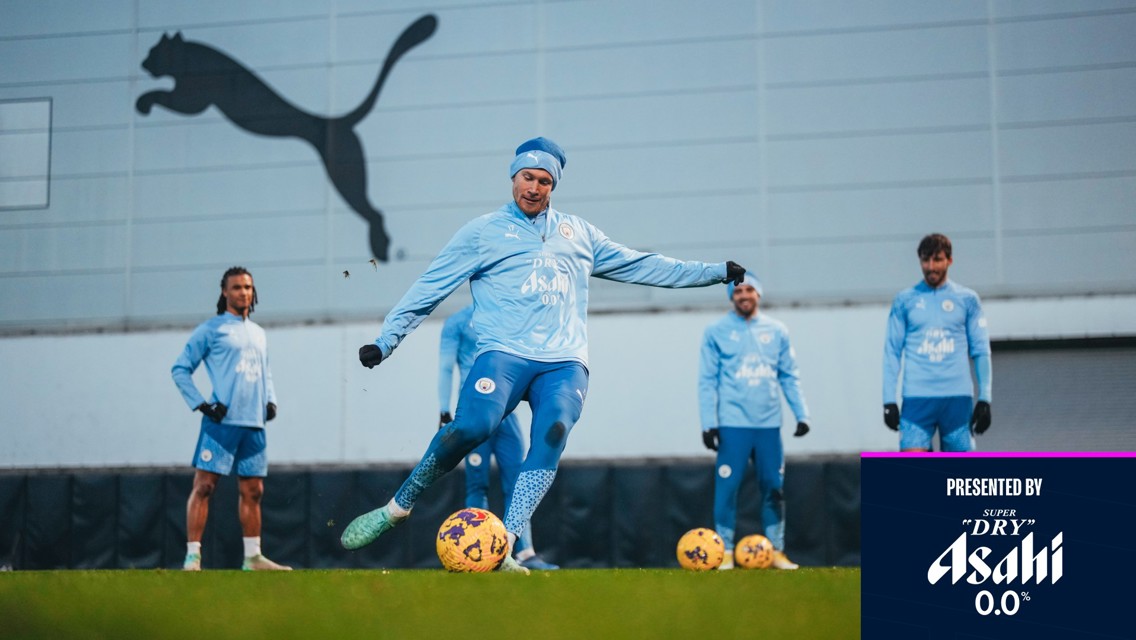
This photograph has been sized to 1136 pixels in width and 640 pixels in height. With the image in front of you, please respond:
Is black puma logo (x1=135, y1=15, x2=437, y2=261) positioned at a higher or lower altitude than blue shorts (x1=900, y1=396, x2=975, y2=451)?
higher

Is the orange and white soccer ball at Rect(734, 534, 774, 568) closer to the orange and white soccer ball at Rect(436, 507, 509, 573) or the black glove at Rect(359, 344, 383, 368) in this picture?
the orange and white soccer ball at Rect(436, 507, 509, 573)

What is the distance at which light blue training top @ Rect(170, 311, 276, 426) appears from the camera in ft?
33.0

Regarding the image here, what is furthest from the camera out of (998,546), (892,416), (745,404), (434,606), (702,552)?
(745,404)

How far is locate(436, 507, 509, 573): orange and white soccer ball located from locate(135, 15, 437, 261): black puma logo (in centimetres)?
987

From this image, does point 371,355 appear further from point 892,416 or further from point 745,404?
point 892,416

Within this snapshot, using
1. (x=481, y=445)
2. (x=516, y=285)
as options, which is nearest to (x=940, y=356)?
(x=481, y=445)

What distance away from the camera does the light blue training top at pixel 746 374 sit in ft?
35.6

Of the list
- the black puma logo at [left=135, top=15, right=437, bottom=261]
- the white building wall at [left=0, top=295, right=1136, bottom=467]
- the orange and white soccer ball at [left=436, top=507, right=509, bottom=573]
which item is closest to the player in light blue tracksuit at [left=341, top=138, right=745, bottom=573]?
the orange and white soccer ball at [left=436, top=507, right=509, bottom=573]

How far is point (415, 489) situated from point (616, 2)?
10.0 m

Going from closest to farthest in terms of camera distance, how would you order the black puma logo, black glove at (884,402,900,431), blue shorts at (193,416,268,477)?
blue shorts at (193,416,268,477) < black glove at (884,402,900,431) < the black puma logo

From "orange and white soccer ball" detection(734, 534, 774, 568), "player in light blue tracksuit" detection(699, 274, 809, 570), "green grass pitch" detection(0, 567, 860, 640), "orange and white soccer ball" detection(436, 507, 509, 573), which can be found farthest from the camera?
"player in light blue tracksuit" detection(699, 274, 809, 570)

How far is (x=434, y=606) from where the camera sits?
5062 mm

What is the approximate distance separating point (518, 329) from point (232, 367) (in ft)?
13.3

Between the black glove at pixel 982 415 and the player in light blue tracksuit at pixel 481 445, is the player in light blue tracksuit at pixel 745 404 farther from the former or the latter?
the player in light blue tracksuit at pixel 481 445
